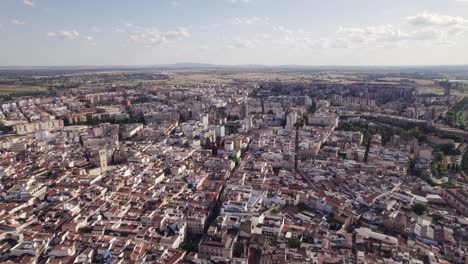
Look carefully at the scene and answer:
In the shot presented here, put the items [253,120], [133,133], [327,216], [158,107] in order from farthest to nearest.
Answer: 1. [158,107]
2. [253,120]
3. [133,133]
4. [327,216]

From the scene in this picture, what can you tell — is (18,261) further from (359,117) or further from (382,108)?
(382,108)

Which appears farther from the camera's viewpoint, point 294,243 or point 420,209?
point 420,209

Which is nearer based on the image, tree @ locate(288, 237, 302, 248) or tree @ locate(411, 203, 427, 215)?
tree @ locate(288, 237, 302, 248)

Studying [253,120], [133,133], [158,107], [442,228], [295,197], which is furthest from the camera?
[158,107]

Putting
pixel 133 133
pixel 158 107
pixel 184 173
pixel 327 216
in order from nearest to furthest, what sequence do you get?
pixel 327 216 < pixel 184 173 < pixel 133 133 < pixel 158 107

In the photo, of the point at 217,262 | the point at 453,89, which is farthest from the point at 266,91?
the point at 217,262

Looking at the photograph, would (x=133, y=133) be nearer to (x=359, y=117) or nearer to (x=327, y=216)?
(x=327, y=216)

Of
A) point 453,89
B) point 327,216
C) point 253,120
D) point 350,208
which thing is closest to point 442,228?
point 350,208

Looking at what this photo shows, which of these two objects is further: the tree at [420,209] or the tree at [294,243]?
the tree at [420,209]

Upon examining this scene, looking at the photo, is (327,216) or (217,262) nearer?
(217,262)
